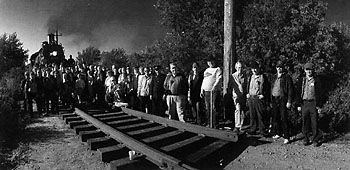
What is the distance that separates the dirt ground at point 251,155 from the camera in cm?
436

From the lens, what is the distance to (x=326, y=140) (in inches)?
219

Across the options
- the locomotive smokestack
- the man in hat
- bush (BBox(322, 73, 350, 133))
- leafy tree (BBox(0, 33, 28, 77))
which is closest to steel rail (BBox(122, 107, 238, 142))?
the man in hat

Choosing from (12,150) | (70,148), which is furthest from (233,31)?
(12,150)

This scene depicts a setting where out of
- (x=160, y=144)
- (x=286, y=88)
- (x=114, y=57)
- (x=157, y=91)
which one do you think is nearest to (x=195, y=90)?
(x=157, y=91)

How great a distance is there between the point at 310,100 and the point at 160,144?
11.0 ft

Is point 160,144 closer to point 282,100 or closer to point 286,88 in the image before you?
point 282,100

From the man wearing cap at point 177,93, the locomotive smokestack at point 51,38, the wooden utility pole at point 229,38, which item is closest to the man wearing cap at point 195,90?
the man wearing cap at point 177,93

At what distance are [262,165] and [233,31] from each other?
4.01 m

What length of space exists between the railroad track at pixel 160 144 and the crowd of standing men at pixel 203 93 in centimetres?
82

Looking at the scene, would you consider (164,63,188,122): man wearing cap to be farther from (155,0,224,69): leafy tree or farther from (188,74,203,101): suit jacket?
(155,0,224,69): leafy tree

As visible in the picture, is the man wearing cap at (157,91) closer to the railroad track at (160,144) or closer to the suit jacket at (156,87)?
the suit jacket at (156,87)

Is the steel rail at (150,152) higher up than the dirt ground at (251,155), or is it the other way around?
the steel rail at (150,152)

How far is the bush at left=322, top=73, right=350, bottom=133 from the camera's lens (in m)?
6.07

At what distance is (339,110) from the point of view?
6.16m
